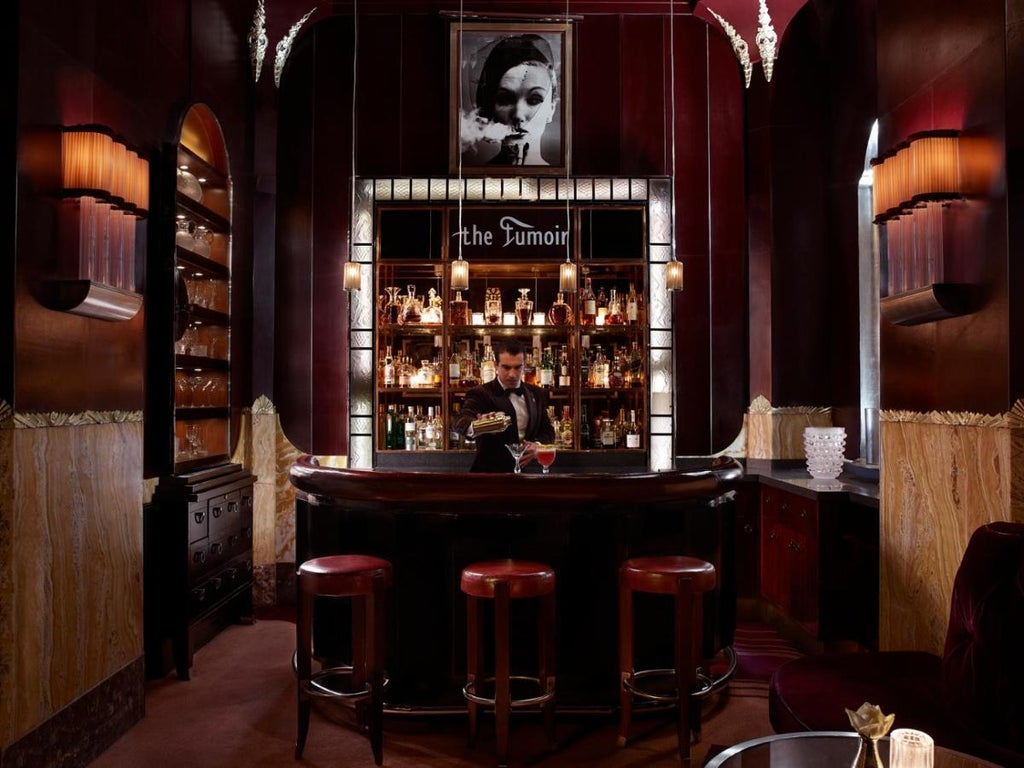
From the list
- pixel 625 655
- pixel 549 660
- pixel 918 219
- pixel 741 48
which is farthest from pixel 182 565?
pixel 741 48

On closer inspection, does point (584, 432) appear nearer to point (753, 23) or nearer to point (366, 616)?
point (366, 616)

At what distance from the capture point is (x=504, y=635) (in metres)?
3.34

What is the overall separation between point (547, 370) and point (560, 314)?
0.48 meters

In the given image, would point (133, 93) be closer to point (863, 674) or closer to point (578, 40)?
point (578, 40)

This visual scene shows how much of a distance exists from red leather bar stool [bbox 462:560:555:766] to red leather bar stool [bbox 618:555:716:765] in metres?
0.34

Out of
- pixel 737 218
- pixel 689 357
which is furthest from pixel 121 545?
pixel 737 218

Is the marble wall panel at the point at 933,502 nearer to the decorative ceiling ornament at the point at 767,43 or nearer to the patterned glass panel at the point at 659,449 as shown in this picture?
the patterned glass panel at the point at 659,449

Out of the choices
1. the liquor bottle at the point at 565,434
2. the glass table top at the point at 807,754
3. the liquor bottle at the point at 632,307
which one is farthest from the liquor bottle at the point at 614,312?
the glass table top at the point at 807,754

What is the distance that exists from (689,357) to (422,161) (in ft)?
8.66

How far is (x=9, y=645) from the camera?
2965 mm

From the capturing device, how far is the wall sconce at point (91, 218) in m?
3.38

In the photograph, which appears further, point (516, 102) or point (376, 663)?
point (516, 102)

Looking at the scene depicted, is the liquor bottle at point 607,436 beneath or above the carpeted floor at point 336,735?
above

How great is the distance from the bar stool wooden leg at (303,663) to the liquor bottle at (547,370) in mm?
3229
